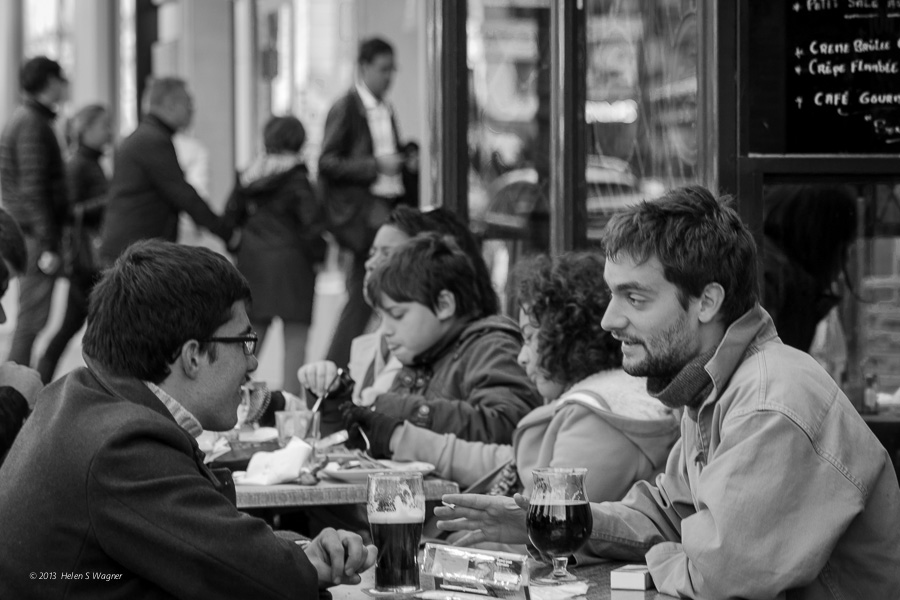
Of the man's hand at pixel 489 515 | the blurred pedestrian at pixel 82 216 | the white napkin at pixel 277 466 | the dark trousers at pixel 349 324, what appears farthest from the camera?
the blurred pedestrian at pixel 82 216

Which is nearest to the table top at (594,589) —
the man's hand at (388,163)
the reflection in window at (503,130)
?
the reflection in window at (503,130)

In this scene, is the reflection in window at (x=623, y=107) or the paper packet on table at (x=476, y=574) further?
the reflection in window at (x=623, y=107)

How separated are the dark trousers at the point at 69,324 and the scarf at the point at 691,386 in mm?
5716

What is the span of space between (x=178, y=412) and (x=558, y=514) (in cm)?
66

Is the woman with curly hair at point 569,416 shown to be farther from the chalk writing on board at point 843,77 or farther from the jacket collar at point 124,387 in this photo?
the jacket collar at point 124,387

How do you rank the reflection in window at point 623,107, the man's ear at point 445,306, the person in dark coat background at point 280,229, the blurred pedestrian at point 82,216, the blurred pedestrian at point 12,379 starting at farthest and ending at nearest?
the blurred pedestrian at point 82,216, the person in dark coat background at point 280,229, the reflection in window at point 623,107, the man's ear at point 445,306, the blurred pedestrian at point 12,379

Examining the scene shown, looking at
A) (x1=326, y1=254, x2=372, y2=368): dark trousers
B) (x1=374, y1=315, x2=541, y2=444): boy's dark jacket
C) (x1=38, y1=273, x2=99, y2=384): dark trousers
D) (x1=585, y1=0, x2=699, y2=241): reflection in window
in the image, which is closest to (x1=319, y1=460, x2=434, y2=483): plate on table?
(x1=374, y1=315, x2=541, y2=444): boy's dark jacket

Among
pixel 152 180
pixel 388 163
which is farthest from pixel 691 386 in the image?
pixel 152 180

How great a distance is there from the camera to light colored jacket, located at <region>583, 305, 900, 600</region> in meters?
2.16

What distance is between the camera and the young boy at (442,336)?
4.19m

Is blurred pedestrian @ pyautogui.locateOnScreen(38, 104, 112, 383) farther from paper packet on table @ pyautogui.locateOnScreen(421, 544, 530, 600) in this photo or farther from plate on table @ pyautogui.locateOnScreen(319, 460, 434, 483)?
paper packet on table @ pyautogui.locateOnScreen(421, 544, 530, 600)

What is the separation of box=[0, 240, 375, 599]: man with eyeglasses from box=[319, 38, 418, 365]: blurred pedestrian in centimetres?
468

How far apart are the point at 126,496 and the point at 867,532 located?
1.20 m

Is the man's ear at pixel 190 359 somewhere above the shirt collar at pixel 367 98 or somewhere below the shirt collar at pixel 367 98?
below
